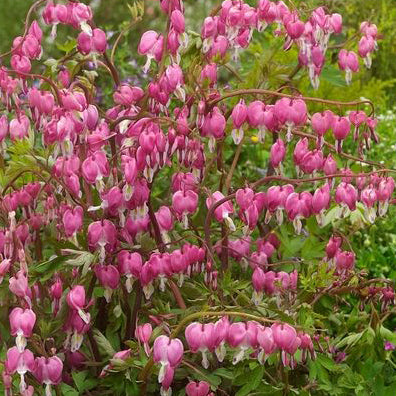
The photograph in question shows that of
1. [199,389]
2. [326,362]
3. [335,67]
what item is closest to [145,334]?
[199,389]

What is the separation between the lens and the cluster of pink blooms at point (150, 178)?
229 centimetres

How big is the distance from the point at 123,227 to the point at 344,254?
65 centimetres

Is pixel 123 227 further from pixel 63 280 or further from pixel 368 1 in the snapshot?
pixel 368 1

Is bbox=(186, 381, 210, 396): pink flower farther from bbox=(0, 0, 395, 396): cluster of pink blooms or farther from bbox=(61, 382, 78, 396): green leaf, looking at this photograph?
bbox=(61, 382, 78, 396): green leaf

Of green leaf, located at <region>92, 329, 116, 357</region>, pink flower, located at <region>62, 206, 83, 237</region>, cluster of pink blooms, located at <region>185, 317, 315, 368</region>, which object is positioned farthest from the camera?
green leaf, located at <region>92, 329, 116, 357</region>

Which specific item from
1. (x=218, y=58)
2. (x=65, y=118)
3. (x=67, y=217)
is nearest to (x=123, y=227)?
(x=67, y=217)

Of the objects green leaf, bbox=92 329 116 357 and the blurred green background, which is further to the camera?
the blurred green background

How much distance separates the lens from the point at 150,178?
229cm

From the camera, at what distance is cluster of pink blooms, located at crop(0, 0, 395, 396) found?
2289 millimetres

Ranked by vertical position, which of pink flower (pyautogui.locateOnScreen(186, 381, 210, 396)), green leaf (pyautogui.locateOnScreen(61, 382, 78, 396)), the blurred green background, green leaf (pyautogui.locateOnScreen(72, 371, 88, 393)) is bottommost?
the blurred green background

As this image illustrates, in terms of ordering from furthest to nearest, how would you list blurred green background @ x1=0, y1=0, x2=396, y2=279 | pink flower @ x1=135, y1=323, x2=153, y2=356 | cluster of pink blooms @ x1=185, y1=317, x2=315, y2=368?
blurred green background @ x1=0, y1=0, x2=396, y2=279, pink flower @ x1=135, y1=323, x2=153, y2=356, cluster of pink blooms @ x1=185, y1=317, x2=315, y2=368

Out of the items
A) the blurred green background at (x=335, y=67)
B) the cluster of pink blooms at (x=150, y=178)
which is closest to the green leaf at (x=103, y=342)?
the cluster of pink blooms at (x=150, y=178)

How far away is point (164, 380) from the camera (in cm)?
219

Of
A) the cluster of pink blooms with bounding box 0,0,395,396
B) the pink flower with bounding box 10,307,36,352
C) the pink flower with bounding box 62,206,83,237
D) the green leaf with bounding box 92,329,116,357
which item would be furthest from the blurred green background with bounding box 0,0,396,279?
the pink flower with bounding box 10,307,36,352
